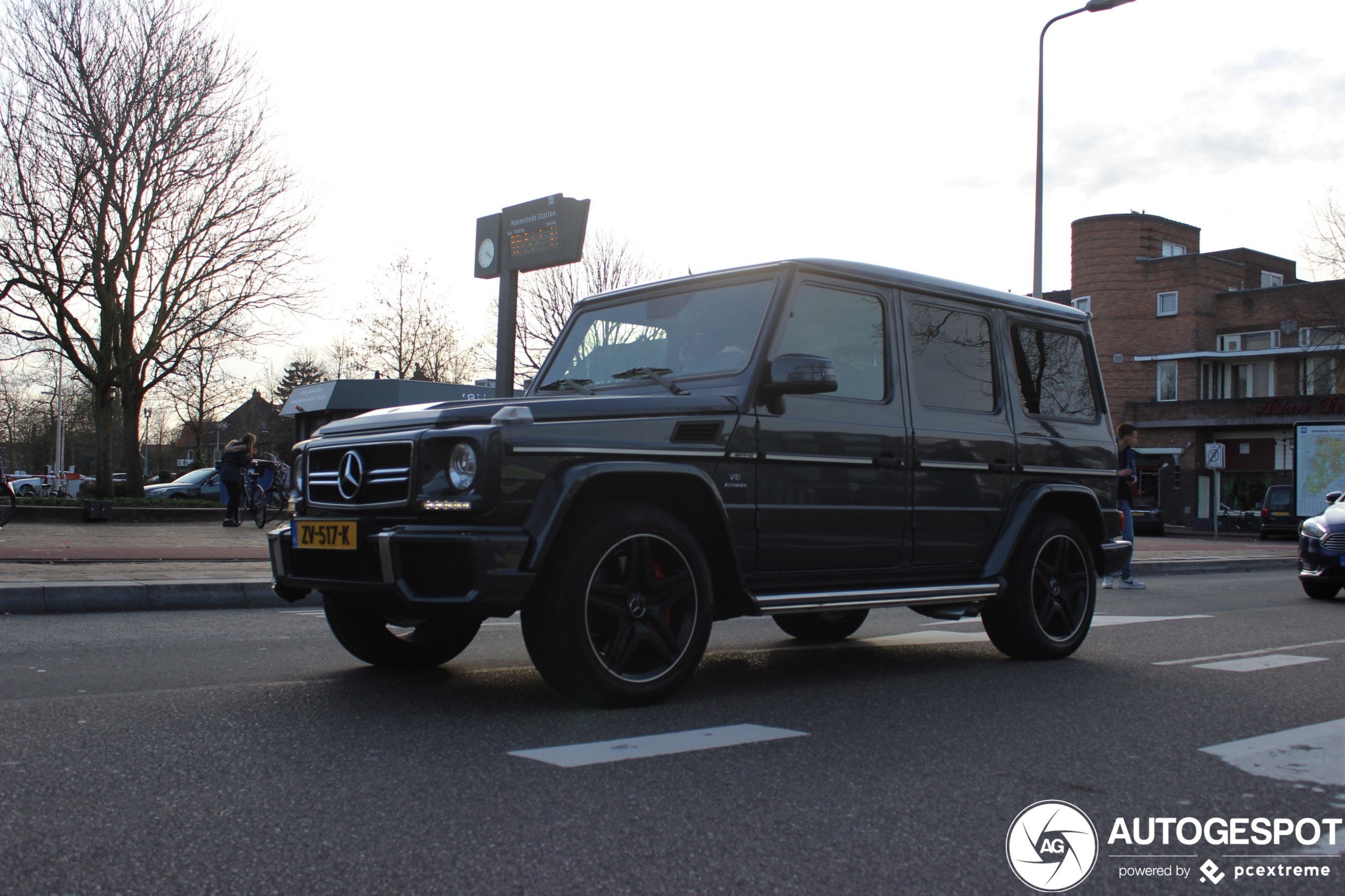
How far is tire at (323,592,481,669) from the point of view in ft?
18.2

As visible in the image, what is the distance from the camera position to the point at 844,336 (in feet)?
19.1

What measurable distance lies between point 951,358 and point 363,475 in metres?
3.23

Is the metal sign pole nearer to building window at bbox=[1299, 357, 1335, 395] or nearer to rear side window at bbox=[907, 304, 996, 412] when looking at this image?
rear side window at bbox=[907, 304, 996, 412]

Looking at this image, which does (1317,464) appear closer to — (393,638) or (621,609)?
(393,638)

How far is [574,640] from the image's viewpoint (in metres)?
4.45

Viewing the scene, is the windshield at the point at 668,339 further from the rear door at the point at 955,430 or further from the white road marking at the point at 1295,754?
the white road marking at the point at 1295,754

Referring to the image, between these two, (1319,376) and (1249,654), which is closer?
(1249,654)

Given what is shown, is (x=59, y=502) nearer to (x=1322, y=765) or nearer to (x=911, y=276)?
(x=911, y=276)

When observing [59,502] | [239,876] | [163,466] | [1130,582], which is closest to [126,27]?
[59,502]

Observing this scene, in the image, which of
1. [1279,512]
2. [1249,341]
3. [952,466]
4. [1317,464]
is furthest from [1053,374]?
[1249,341]

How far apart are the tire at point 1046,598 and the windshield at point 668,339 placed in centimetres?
215

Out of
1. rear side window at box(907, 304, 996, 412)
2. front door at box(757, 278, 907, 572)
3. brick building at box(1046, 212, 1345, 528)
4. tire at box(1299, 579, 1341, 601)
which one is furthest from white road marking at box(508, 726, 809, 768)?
brick building at box(1046, 212, 1345, 528)

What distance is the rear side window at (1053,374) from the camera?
6.79 metres

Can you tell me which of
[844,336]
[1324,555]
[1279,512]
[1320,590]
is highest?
[844,336]
